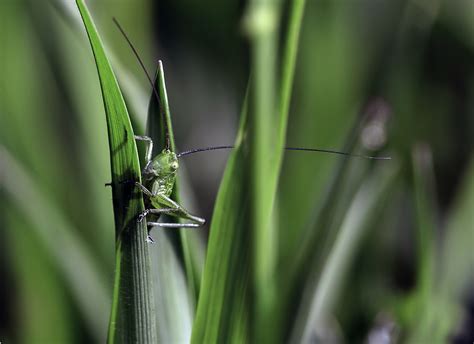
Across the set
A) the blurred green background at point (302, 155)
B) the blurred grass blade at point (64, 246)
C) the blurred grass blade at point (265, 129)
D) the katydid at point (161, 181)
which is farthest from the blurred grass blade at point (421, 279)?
the blurred grass blade at point (64, 246)

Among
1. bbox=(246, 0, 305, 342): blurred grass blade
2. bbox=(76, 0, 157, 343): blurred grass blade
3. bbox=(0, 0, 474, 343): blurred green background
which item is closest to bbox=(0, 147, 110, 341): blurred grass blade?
bbox=(0, 0, 474, 343): blurred green background

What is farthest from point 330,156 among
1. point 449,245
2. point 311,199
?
point 449,245

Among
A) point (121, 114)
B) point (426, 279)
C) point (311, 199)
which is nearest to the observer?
point (121, 114)

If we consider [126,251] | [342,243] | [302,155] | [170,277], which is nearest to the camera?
[126,251]

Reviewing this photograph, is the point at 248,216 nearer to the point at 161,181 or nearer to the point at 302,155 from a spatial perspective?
the point at 161,181

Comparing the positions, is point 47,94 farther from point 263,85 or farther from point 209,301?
point 209,301

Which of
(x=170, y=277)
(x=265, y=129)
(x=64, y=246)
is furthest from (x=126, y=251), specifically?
(x=64, y=246)

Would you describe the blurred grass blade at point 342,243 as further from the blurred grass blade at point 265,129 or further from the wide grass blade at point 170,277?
the wide grass blade at point 170,277
